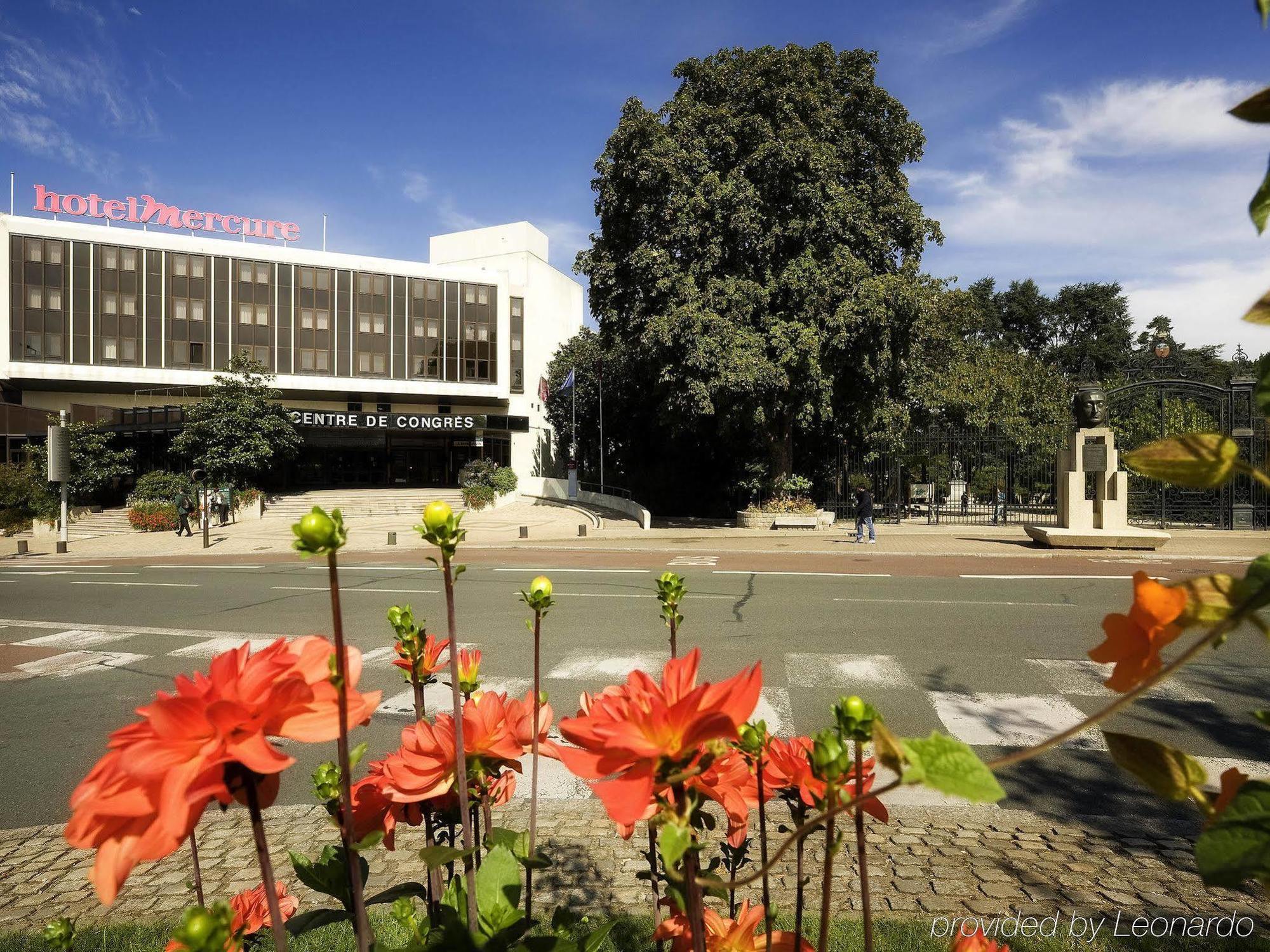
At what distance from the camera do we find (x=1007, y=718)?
5.37 meters

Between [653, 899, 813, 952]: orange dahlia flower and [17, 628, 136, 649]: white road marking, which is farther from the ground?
[653, 899, 813, 952]: orange dahlia flower

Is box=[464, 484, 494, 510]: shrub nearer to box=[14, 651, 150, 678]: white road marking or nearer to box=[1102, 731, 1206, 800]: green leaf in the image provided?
box=[14, 651, 150, 678]: white road marking

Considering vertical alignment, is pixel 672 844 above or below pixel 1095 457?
below

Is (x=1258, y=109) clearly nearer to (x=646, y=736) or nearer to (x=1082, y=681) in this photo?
(x=646, y=736)

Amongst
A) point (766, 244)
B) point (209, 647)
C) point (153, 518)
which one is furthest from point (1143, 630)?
point (153, 518)

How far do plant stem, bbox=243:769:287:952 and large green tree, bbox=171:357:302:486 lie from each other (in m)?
33.7

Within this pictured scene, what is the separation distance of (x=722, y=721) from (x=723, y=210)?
22733mm

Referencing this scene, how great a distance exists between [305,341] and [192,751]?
43332mm

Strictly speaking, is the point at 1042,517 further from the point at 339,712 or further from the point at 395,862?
the point at 339,712

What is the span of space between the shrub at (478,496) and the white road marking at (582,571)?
70.9 ft

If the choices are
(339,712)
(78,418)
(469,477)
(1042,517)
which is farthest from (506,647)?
(78,418)

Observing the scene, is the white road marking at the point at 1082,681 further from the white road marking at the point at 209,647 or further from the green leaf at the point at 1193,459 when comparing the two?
the white road marking at the point at 209,647

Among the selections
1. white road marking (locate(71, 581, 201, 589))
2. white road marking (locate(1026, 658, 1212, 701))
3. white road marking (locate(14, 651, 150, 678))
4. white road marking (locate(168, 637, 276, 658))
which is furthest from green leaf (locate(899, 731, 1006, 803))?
white road marking (locate(71, 581, 201, 589))

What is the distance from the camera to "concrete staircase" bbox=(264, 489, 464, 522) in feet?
106
